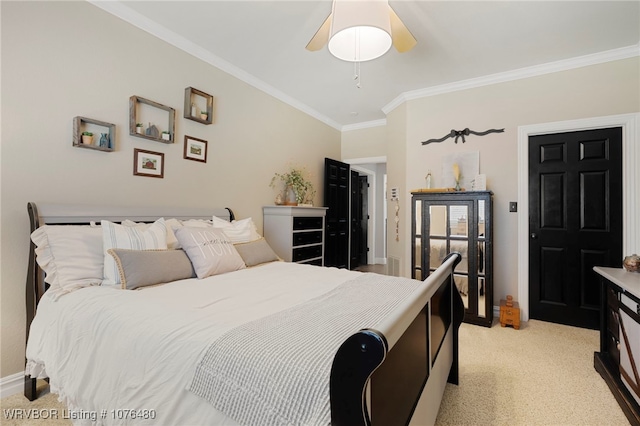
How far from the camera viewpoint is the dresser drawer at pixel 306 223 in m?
3.73

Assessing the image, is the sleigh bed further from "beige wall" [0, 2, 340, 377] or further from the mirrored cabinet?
the mirrored cabinet

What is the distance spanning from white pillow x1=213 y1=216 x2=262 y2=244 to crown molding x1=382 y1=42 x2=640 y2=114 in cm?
274

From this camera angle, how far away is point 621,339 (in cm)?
187

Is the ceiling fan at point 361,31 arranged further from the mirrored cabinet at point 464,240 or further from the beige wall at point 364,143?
the beige wall at point 364,143

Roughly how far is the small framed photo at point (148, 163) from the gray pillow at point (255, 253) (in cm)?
98

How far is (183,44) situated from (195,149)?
963 mm

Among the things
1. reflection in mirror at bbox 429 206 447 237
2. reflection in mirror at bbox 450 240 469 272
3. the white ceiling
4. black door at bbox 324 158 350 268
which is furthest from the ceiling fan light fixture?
black door at bbox 324 158 350 268

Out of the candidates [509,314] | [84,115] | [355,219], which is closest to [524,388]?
[509,314]

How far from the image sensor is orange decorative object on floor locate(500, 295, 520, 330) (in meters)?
3.08

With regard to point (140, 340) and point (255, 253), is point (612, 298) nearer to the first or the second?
point (255, 253)

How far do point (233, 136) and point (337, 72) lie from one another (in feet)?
4.51

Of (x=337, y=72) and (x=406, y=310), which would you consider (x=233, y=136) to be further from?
(x=406, y=310)

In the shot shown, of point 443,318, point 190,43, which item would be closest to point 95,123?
point 190,43

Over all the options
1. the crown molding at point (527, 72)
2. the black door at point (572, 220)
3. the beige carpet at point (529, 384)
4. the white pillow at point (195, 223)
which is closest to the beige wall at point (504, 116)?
the crown molding at point (527, 72)
